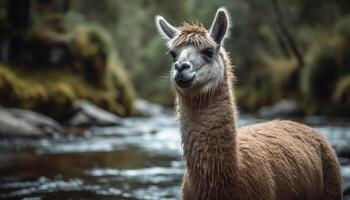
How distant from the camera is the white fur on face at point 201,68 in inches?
197

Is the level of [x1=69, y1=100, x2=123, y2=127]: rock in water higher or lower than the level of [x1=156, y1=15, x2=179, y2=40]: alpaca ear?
lower

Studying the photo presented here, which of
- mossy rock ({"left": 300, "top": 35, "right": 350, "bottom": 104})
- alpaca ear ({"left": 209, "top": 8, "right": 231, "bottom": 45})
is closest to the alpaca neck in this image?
alpaca ear ({"left": 209, "top": 8, "right": 231, "bottom": 45})

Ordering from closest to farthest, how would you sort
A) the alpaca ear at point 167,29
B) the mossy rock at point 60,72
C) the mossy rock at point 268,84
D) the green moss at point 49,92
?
the alpaca ear at point 167,29 → the green moss at point 49,92 → the mossy rock at point 60,72 → the mossy rock at point 268,84

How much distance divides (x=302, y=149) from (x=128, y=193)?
11.2ft

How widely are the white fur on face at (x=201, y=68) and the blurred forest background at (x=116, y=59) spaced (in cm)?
1463

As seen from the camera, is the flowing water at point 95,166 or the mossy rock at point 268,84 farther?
the mossy rock at point 268,84

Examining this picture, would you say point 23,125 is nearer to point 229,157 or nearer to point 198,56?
point 198,56

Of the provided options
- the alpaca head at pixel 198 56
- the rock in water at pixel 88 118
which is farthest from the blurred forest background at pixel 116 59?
the alpaca head at pixel 198 56

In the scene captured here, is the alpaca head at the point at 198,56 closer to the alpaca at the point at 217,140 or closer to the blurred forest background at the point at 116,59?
the alpaca at the point at 217,140

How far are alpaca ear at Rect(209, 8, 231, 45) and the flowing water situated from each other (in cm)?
350

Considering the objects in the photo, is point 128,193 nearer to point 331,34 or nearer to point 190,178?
point 190,178

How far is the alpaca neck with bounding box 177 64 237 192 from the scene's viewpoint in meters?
4.93

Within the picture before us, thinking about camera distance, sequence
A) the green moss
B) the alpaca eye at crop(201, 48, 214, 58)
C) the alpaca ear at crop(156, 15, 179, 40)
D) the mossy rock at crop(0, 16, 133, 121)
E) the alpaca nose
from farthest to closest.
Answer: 1. the mossy rock at crop(0, 16, 133, 121)
2. the green moss
3. the alpaca ear at crop(156, 15, 179, 40)
4. the alpaca eye at crop(201, 48, 214, 58)
5. the alpaca nose

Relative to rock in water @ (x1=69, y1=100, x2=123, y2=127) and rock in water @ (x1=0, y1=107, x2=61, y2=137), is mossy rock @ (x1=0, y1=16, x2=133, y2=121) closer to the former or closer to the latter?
rock in water @ (x1=69, y1=100, x2=123, y2=127)
